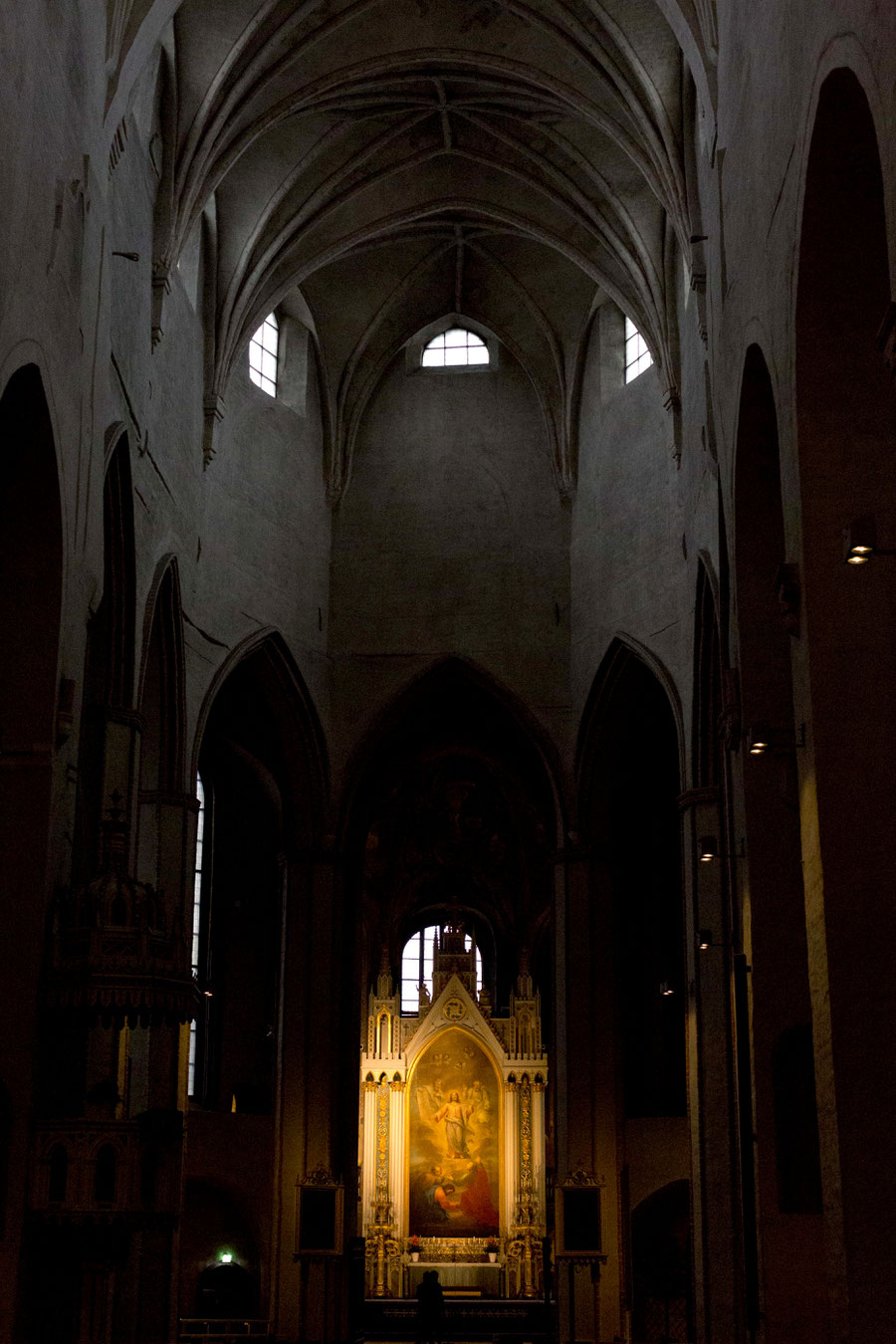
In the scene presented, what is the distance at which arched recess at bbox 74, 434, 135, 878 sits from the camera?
1967cm

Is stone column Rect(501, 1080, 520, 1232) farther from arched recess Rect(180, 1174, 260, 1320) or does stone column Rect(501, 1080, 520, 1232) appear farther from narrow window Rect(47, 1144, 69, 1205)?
narrow window Rect(47, 1144, 69, 1205)

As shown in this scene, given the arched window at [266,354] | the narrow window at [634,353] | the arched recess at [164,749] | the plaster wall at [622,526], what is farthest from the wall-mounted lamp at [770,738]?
the arched window at [266,354]

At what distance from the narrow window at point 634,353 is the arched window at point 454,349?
332 centimetres

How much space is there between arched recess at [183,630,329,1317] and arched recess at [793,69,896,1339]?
14.7 metres

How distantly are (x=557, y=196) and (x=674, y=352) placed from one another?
3.37 m

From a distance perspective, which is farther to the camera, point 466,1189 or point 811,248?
point 466,1189

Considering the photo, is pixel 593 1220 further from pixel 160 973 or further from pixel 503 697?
pixel 160 973

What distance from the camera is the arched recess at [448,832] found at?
28250mm

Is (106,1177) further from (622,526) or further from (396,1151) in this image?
(396,1151)

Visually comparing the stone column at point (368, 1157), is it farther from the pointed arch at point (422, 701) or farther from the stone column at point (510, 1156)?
the pointed arch at point (422, 701)

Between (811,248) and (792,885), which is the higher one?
(811,248)

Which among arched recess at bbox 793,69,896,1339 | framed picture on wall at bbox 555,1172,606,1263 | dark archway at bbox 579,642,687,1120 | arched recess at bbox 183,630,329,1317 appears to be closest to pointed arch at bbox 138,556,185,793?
arched recess at bbox 183,630,329,1317

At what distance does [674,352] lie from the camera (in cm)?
2467

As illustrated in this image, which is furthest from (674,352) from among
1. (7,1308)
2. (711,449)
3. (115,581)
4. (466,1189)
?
(466,1189)
